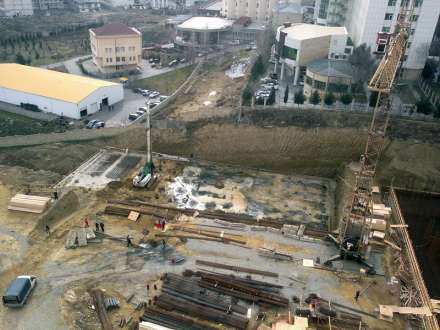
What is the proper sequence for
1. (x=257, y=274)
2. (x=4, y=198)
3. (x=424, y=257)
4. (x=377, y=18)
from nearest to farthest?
(x=257, y=274) < (x=424, y=257) < (x=4, y=198) < (x=377, y=18)

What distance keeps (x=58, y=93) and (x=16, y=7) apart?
6348 cm

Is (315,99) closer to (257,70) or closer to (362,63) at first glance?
(362,63)

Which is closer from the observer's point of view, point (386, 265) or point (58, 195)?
point (386, 265)

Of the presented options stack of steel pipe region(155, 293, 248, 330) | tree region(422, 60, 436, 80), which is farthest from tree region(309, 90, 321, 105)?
stack of steel pipe region(155, 293, 248, 330)

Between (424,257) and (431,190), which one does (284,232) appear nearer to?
(424,257)

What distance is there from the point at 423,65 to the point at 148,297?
127ft

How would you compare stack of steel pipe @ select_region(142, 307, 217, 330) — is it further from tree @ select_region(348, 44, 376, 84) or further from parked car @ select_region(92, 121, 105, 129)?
tree @ select_region(348, 44, 376, 84)

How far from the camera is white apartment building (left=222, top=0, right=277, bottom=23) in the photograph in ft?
256

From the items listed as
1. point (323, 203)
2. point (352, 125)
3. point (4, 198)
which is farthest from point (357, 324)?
point (4, 198)

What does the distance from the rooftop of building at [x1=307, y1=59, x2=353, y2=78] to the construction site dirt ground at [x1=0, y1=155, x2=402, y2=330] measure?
16.4 meters

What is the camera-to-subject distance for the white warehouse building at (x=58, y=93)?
132 feet

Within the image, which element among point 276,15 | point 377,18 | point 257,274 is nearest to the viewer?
point 257,274

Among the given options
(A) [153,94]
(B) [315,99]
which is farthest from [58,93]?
(B) [315,99]

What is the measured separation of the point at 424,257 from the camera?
83.1 feet
